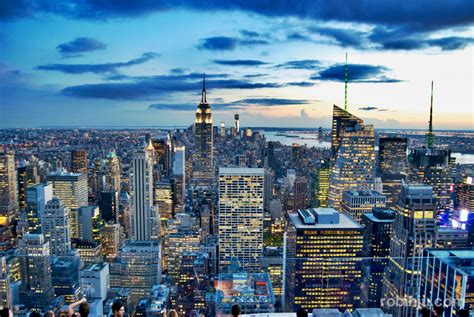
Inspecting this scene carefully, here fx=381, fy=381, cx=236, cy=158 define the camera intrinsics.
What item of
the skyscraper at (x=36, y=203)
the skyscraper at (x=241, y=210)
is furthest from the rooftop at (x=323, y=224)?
the skyscraper at (x=36, y=203)

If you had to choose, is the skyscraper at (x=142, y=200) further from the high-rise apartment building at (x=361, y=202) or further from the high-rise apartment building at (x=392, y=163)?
the high-rise apartment building at (x=392, y=163)

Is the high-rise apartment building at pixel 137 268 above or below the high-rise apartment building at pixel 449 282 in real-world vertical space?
below

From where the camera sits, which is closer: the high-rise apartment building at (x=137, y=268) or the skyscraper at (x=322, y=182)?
the high-rise apartment building at (x=137, y=268)

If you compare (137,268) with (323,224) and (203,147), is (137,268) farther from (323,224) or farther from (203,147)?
(203,147)

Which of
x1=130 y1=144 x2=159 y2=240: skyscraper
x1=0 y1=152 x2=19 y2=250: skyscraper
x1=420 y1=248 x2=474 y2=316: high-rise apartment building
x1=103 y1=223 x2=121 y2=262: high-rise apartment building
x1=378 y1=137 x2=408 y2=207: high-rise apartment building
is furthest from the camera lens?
x1=378 y1=137 x2=408 y2=207: high-rise apartment building

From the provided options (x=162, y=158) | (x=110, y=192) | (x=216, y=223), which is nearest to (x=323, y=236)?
(x=216, y=223)

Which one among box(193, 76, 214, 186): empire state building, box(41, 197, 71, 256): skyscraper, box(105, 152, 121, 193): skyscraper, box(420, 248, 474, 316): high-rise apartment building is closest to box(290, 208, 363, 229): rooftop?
box(420, 248, 474, 316): high-rise apartment building

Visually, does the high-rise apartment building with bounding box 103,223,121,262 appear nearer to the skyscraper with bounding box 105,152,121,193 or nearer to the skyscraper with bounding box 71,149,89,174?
the skyscraper with bounding box 71,149,89,174
